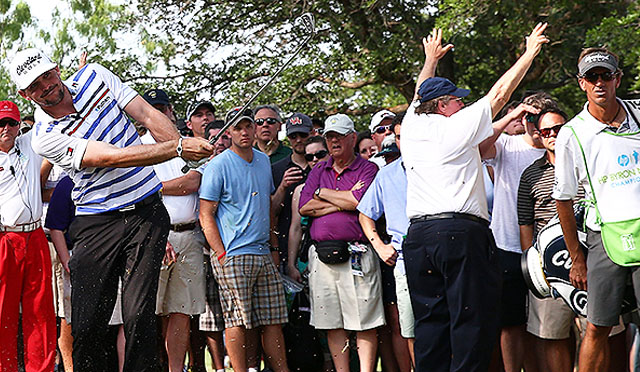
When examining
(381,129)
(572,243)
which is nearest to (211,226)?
(381,129)

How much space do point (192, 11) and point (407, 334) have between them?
8128mm

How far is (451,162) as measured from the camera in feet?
19.7

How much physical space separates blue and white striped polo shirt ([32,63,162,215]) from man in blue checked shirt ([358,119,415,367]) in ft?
6.93

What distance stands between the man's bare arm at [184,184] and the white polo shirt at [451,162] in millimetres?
2716

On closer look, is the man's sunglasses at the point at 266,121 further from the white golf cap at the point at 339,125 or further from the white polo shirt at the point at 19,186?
the white polo shirt at the point at 19,186

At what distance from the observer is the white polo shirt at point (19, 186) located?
776 cm

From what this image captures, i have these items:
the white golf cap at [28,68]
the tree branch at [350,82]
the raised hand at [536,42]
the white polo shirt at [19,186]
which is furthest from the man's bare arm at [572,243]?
the tree branch at [350,82]

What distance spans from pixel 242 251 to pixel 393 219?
4.51 ft

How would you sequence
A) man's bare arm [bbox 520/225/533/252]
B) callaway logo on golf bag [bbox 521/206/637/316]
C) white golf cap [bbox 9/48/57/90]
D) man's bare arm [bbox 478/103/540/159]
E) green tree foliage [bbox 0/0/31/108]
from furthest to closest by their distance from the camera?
green tree foliage [bbox 0/0/31/108]
man's bare arm [bbox 520/225/533/252]
man's bare arm [bbox 478/103/540/159]
callaway logo on golf bag [bbox 521/206/637/316]
white golf cap [bbox 9/48/57/90]

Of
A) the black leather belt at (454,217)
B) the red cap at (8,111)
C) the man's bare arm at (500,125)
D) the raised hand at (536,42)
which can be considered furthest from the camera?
the red cap at (8,111)

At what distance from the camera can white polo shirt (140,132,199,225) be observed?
8137mm

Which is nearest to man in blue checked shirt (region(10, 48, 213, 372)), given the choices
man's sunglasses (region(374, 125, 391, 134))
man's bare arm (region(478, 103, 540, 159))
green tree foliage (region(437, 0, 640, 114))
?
man's bare arm (region(478, 103, 540, 159))

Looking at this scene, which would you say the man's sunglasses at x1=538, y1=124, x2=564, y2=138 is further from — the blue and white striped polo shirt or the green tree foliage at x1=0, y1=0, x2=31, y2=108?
the green tree foliage at x1=0, y1=0, x2=31, y2=108

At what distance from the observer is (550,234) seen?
643 centimetres
